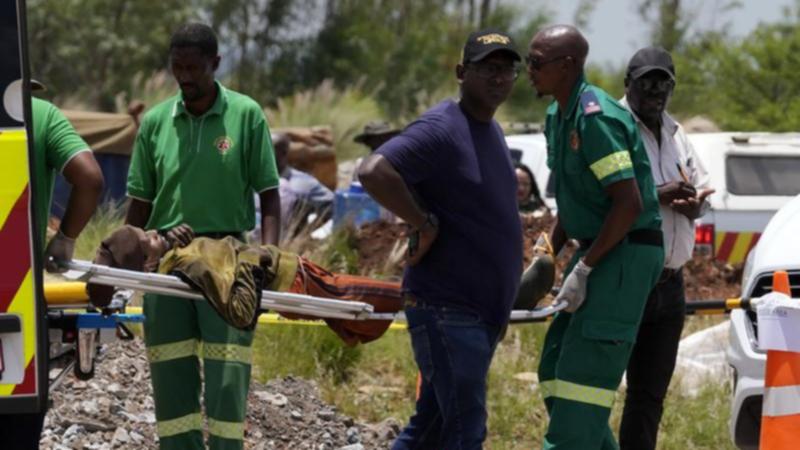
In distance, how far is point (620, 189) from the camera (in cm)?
642

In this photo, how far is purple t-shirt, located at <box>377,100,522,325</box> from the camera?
245 inches

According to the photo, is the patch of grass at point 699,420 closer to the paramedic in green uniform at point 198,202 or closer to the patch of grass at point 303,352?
the patch of grass at point 303,352

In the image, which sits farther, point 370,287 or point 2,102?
point 370,287

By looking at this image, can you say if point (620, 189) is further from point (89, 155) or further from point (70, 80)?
point (70, 80)

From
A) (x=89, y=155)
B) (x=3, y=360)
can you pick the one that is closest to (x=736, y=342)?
(x=89, y=155)

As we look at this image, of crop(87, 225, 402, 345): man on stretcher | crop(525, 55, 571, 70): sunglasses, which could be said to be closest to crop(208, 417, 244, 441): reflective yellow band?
crop(87, 225, 402, 345): man on stretcher

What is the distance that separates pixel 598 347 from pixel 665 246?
0.91 metres

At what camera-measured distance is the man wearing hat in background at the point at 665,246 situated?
7398 mm

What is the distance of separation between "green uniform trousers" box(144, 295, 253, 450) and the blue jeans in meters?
0.78

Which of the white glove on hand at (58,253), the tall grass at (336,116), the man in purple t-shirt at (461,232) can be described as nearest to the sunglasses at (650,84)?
the man in purple t-shirt at (461,232)

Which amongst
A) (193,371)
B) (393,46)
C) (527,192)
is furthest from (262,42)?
(193,371)

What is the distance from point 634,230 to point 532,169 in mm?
7682

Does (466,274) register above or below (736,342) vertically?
above

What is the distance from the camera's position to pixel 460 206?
20.6ft
